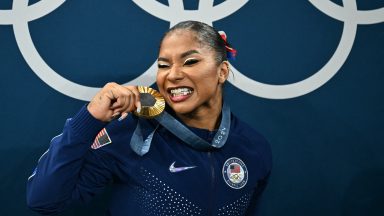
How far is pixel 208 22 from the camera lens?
216 cm

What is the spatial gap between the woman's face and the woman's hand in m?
0.25

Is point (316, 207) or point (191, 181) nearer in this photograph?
point (191, 181)

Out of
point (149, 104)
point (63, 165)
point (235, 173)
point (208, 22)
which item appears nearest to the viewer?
point (63, 165)

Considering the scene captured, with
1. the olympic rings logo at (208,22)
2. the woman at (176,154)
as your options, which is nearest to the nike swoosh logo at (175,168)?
the woman at (176,154)

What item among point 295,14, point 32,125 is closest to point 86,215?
point 32,125

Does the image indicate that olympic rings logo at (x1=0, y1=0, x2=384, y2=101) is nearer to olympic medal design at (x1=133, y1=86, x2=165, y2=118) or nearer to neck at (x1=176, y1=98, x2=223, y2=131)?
neck at (x1=176, y1=98, x2=223, y2=131)

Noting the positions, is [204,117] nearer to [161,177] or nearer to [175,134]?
[175,134]

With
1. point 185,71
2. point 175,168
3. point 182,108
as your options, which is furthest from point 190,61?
point 175,168

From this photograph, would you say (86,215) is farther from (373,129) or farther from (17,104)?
(373,129)

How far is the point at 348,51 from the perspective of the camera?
2.32 meters

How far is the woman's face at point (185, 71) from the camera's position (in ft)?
5.57

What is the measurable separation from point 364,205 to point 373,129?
400mm

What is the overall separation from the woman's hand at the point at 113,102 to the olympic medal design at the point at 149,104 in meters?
0.15

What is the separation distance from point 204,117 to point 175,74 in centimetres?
27
